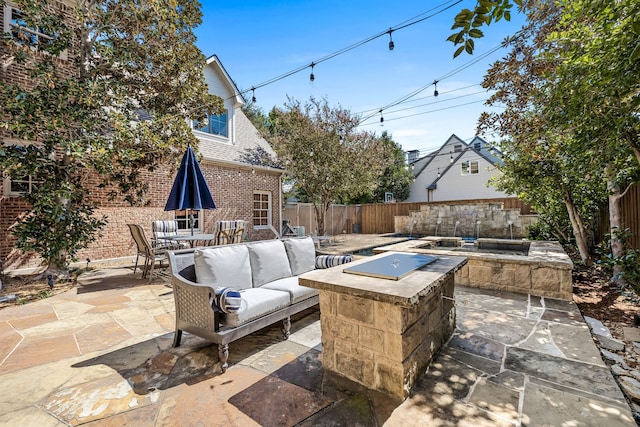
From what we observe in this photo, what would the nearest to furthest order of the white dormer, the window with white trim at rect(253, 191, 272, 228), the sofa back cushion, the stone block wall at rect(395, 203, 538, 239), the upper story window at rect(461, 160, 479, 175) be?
the sofa back cushion < the white dormer < the window with white trim at rect(253, 191, 272, 228) < the stone block wall at rect(395, 203, 538, 239) < the upper story window at rect(461, 160, 479, 175)

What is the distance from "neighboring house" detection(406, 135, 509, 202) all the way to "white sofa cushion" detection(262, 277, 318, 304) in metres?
16.8

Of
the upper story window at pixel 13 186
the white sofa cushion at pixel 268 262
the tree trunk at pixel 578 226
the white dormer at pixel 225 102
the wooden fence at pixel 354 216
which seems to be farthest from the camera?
the wooden fence at pixel 354 216

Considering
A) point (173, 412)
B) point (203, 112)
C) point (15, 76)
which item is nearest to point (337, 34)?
point (203, 112)

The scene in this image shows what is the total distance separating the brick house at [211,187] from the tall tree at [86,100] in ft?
1.11

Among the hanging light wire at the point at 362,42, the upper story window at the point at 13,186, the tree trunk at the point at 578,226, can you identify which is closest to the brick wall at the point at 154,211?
the upper story window at the point at 13,186

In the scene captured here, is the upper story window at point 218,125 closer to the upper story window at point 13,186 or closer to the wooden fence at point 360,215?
the upper story window at point 13,186

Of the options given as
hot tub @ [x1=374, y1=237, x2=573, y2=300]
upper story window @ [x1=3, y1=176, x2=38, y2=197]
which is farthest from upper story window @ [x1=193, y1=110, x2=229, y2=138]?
hot tub @ [x1=374, y1=237, x2=573, y2=300]

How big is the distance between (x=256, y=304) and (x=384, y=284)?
127cm

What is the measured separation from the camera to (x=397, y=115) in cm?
1260

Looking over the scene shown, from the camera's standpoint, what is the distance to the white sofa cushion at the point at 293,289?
3074mm

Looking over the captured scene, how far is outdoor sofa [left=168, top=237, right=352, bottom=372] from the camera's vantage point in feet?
8.09

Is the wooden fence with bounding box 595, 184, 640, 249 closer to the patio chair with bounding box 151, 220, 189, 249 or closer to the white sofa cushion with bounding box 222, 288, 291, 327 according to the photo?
the white sofa cushion with bounding box 222, 288, 291, 327

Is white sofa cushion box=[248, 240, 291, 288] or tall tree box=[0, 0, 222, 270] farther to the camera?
tall tree box=[0, 0, 222, 270]

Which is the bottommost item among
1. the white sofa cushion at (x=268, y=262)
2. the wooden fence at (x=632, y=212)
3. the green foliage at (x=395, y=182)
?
the white sofa cushion at (x=268, y=262)
